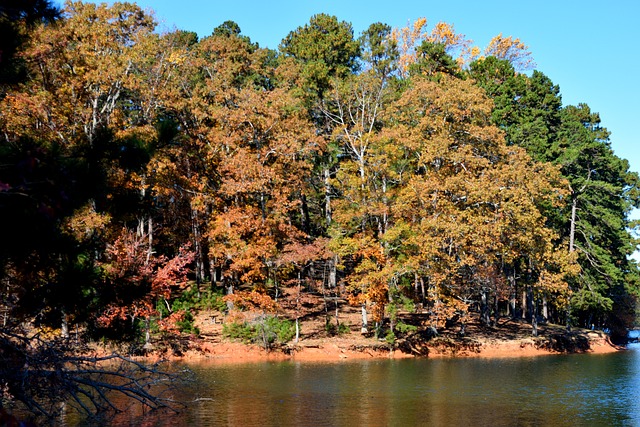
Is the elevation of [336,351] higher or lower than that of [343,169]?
lower

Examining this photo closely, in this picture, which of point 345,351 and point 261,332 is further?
point 345,351

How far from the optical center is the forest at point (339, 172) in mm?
27747

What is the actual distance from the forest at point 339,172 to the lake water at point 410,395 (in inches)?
193

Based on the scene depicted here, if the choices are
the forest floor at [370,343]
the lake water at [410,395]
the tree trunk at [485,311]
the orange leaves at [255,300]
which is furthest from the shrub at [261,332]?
the tree trunk at [485,311]

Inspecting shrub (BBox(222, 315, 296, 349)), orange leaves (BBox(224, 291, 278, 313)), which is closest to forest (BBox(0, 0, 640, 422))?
orange leaves (BBox(224, 291, 278, 313))

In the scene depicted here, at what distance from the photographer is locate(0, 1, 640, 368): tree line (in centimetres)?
2770

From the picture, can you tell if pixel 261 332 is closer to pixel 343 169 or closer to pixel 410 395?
pixel 343 169

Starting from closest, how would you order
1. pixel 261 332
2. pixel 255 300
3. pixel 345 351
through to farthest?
pixel 261 332 → pixel 255 300 → pixel 345 351

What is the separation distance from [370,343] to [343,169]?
999cm

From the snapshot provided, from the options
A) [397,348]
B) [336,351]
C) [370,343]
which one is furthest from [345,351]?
[397,348]

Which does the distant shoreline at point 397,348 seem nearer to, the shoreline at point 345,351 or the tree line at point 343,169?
the shoreline at point 345,351

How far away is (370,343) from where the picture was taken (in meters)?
32.2

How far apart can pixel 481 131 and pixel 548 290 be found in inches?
388

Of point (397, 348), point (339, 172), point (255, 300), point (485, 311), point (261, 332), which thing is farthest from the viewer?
point (485, 311)
